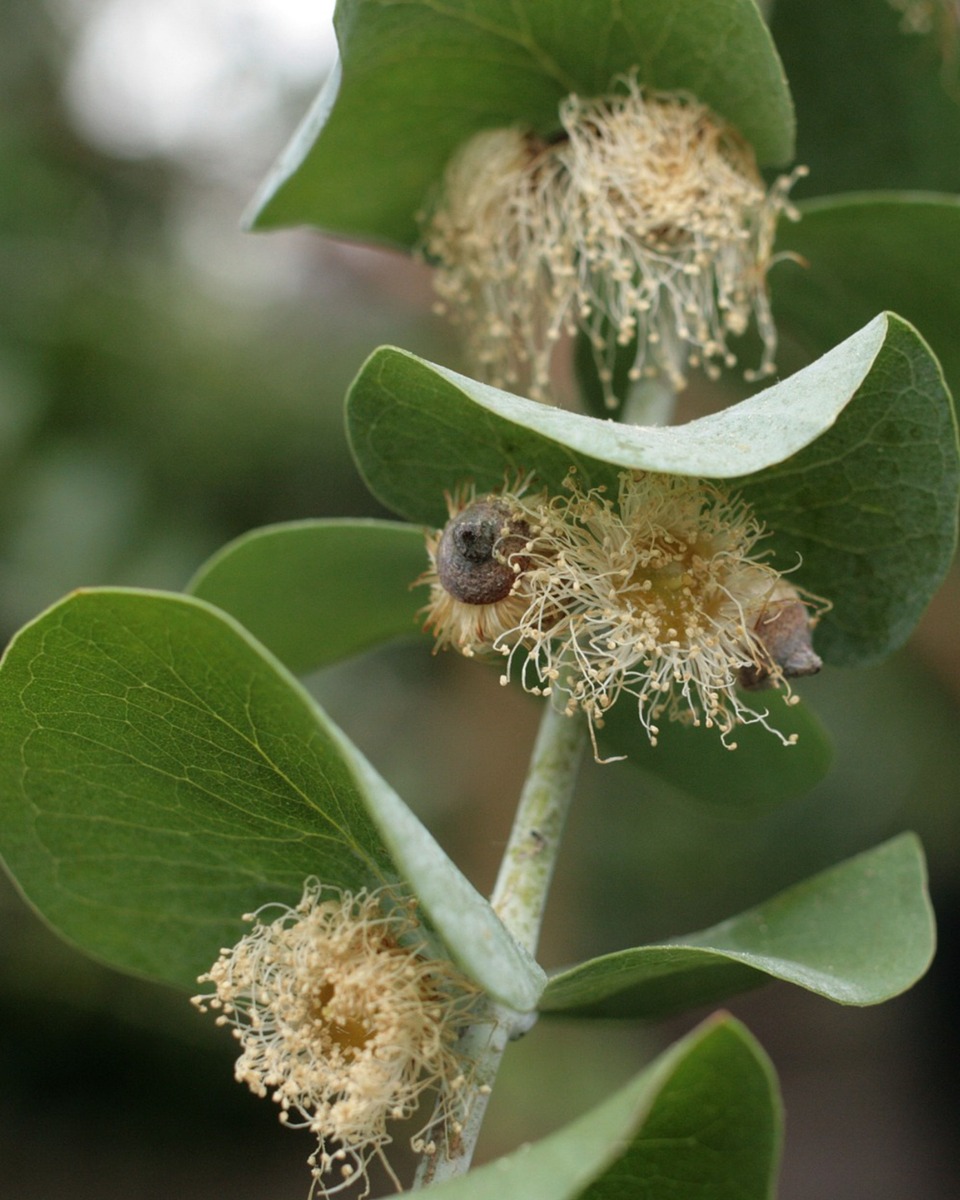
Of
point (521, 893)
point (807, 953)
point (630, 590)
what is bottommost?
point (807, 953)

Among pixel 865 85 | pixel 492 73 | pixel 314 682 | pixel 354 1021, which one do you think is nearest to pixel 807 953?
pixel 354 1021

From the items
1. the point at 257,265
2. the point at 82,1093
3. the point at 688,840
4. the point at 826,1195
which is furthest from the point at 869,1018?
the point at 257,265

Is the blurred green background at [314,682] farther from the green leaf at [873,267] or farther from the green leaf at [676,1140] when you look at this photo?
the green leaf at [676,1140]

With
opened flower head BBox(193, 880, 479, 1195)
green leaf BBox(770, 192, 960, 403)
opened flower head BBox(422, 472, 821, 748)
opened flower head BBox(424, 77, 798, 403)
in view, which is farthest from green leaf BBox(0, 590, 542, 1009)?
green leaf BBox(770, 192, 960, 403)

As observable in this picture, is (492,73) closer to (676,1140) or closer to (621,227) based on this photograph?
(621,227)

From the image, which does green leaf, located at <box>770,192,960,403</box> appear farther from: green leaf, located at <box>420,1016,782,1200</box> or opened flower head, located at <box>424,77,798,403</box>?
green leaf, located at <box>420,1016,782,1200</box>

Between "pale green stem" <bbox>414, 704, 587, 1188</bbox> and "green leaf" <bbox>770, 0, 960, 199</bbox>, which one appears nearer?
"pale green stem" <bbox>414, 704, 587, 1188</bbox>
